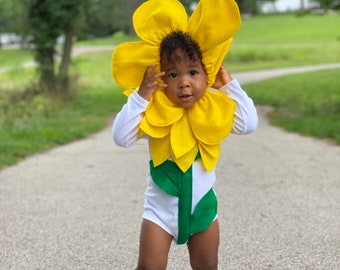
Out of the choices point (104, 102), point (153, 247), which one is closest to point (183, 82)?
point (153, 247)

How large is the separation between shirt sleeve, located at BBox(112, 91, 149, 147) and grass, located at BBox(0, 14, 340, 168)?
5729 millimetres

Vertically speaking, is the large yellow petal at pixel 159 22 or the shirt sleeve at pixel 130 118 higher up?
the large yellow petal at pixel 159 22

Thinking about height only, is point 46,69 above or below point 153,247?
below

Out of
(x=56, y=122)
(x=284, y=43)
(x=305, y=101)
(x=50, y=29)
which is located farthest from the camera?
(x=284, y=43)

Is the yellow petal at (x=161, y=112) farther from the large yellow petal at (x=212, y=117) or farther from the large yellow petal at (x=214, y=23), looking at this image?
the large yellow petal at (x=214, y=23)

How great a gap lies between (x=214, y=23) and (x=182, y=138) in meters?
0.59

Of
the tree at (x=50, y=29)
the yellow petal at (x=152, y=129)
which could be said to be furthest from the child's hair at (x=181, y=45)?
the tree at (x=50, y=29)

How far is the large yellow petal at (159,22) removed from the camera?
3098mm

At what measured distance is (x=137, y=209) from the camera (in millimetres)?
5824

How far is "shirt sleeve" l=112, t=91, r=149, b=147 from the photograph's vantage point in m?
3.00

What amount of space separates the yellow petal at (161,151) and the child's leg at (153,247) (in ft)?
1.02

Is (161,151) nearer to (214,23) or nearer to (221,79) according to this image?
(221,79)

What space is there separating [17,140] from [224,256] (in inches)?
264

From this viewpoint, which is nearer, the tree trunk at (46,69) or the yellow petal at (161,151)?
the yellow petal at (161,151)
